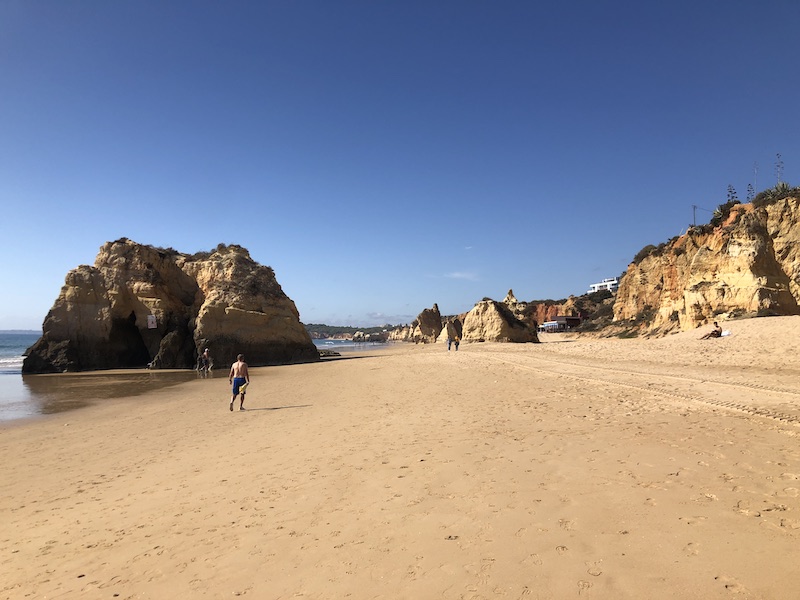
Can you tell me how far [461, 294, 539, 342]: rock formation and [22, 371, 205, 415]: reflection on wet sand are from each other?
85.2 feet

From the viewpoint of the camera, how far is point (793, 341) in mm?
16953

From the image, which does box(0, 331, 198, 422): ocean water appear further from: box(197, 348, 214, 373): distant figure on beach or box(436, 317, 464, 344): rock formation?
box(436, 317, 464, 344): rock formation

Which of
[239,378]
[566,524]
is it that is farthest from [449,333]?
[566,524]

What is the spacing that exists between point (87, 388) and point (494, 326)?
1239 inches

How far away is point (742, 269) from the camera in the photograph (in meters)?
26.2

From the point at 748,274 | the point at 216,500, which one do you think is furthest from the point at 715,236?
the point at 216,500

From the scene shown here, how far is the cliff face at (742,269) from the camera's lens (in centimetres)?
2562

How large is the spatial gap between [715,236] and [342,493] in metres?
33.6

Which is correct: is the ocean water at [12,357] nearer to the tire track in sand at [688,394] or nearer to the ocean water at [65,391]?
the ocean water at [65,391]

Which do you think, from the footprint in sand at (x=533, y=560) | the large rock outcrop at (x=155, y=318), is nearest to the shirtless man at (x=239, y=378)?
the footprint in sand at (x=533, y=560)

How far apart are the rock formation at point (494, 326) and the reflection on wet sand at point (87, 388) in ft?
85.2

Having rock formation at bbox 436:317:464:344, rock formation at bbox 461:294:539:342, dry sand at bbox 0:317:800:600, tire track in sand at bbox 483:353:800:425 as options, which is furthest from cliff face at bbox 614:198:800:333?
dry sand at bbox 0:317:800:600

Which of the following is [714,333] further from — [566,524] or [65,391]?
[65,391]

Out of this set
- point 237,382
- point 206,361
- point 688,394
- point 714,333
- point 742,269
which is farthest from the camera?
point 206,361
